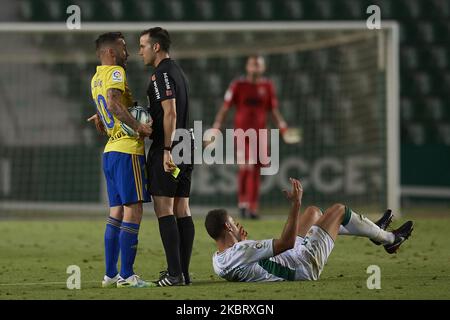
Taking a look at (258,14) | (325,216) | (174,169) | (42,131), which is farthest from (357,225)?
(258,14)

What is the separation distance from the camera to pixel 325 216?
25.7 ft

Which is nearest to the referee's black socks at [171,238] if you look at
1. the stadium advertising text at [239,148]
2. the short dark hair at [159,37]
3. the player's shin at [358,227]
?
the short dark hair at [159,37]

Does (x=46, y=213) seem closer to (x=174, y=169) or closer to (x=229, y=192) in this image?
(x=229, y=192)

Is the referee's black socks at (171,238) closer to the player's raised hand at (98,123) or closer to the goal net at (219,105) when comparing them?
the player's raised hand at (98,123)

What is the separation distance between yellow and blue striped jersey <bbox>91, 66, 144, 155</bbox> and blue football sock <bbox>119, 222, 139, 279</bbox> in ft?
1.67

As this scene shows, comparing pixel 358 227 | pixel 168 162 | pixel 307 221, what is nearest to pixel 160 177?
pixel 168 162

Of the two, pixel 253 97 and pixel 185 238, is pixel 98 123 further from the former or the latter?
pixel 253 97

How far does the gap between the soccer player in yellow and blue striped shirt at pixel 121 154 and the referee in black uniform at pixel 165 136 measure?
0.11m

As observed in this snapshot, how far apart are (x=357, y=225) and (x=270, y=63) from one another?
33.9 ft

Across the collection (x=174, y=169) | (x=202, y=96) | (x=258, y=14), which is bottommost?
(x=174, y=169)

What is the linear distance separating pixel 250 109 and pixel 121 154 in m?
6.67

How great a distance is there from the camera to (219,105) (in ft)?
59.8

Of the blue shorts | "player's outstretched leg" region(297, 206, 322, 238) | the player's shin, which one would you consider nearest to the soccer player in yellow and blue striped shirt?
the blue shorts

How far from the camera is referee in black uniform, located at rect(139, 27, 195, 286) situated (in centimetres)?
736
